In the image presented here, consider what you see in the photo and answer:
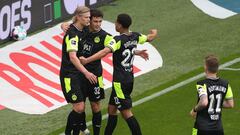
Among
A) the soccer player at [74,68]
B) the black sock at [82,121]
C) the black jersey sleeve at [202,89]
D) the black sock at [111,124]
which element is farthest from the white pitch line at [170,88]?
the black jersey sleeve at [202,89]

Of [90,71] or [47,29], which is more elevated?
[90,71]

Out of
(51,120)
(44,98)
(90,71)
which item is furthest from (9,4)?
(90,71)

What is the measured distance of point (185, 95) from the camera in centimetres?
1675

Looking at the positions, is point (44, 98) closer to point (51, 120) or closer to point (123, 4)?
point (51, 120)

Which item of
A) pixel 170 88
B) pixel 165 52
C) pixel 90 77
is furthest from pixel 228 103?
pixel 165 52

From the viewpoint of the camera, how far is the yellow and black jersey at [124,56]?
43.3 feet

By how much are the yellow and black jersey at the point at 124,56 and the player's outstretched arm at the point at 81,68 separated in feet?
2.05

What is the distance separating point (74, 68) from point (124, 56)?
2.94 feet

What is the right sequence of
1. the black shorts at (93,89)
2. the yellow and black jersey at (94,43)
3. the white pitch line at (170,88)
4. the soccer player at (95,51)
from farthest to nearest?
the white pitch line at (170,88)
the black shorts at (93,89)
the yellow and black jersey at (94,43)
the soccer player at (95,51)

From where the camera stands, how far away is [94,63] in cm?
1385

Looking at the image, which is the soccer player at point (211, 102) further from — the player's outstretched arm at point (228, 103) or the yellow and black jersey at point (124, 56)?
the yellow and black jersey at point (124, 56)

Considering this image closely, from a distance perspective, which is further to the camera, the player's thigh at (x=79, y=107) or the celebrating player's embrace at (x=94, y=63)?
the player's thigh at (x=79, y=107)

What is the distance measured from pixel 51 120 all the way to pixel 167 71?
4.08m

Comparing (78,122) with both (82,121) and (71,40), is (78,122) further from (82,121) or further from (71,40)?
(71,40)
